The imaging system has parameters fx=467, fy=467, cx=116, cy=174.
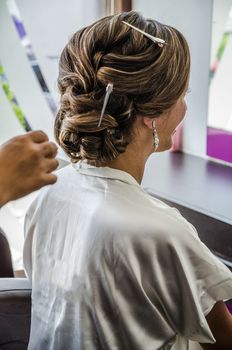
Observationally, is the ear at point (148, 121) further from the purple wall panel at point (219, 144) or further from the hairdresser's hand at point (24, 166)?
the purple wall panel at point (219, 144)

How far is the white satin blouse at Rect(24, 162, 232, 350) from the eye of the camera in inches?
34.7

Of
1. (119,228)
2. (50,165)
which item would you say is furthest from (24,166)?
(119,228)

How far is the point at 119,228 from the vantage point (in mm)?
870

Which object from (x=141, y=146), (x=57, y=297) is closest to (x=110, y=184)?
(x=141, y=146)

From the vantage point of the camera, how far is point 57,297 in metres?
0.95

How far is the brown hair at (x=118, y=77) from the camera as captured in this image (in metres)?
0.95

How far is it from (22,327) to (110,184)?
17.0 inches

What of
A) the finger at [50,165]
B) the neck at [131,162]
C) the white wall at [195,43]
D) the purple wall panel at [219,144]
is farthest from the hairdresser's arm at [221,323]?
the white wall at [195,43]

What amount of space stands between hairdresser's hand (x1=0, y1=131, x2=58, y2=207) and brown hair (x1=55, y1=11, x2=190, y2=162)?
31 cm

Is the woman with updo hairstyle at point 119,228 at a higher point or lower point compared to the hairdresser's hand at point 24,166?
lower

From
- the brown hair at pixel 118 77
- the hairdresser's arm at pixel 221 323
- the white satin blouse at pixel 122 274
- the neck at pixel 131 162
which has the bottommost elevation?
the hairdresser's arm at pixel 221 323

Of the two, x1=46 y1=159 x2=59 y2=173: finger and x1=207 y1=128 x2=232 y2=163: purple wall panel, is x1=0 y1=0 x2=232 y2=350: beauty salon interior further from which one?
x1=207 y1=128 x2=232 y2=163: purple wall panel

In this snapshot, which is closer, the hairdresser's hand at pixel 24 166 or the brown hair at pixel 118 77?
the hairdresser's hand at pixel 24 166

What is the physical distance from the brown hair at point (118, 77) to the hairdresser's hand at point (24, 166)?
31cm
